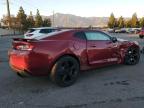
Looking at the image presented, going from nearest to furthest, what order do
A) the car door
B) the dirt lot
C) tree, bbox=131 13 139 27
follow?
the dirt lot
the car door
tree, bbox=131 13 139 27

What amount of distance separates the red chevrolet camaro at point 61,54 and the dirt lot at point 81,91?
362 millimetres

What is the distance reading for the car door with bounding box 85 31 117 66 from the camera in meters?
7.15

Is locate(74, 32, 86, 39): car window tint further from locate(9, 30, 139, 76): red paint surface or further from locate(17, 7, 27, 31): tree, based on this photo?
locate(17, 7, 27, 31): tree

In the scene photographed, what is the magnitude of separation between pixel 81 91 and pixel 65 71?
2.45 feet

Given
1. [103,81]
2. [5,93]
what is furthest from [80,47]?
[5,93]

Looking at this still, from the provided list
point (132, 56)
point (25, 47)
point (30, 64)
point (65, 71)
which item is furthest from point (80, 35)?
point (132, 56)

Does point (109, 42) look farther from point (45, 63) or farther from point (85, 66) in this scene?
point (45, 63)

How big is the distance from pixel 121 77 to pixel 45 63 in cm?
236

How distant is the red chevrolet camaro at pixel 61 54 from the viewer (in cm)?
603

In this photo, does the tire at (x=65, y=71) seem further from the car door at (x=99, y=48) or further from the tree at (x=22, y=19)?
the tree at (x=22, y=19)

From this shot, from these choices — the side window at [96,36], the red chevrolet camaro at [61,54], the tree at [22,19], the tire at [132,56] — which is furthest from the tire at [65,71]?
the tree at [22,19]

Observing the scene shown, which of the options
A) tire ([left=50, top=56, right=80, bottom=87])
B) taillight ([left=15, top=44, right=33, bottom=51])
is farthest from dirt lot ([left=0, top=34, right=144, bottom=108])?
taillight ([left=15, top=44, right=33, bottom=51])

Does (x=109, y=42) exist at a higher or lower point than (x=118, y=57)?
higher

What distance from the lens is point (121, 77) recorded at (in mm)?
7234
